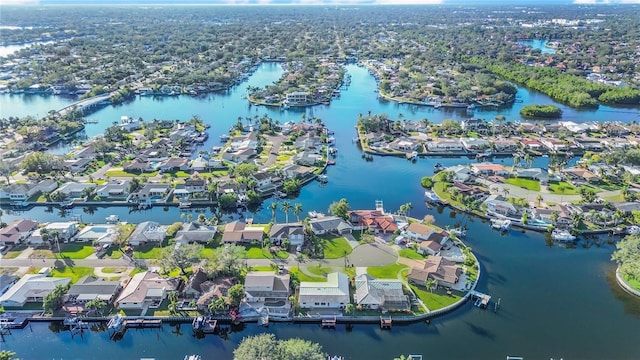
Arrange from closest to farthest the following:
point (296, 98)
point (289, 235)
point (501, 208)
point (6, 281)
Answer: point (6, 281)
point (289, 235)
point (501, 208)
point (296, 98)

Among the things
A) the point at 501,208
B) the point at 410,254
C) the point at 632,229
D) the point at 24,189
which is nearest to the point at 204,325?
the point at 410,254

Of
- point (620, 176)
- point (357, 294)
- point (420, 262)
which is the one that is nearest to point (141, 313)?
point (357, 294)

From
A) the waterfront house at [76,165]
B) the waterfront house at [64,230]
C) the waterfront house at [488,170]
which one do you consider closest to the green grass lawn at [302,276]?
the waterfront house at [64,230]

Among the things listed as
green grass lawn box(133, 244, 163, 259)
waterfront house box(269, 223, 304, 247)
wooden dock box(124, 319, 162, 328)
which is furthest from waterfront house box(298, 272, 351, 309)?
green grass lawn box(133, 244, 163, 259)

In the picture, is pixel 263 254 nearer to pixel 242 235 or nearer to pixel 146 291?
pixel 242 235

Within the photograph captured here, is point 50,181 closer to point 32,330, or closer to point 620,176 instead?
point 32,330

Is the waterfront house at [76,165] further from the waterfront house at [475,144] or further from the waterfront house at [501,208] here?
the waterfront house at [475,144]

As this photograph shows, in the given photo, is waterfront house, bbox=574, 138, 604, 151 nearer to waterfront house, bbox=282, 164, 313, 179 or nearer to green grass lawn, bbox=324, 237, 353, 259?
waterfront house, bbox=282, 164, 313, 179
